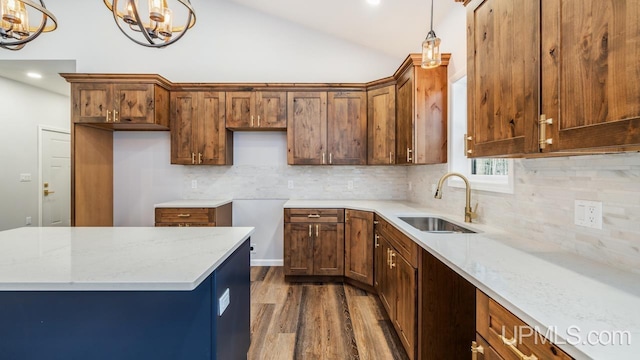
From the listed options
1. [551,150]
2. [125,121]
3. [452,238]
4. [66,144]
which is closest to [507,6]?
[551,150]

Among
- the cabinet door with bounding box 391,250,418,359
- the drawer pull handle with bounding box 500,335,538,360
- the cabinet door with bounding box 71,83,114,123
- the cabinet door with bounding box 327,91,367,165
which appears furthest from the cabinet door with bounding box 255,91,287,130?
the drawer pull handle with bounding box 500,335,538,360

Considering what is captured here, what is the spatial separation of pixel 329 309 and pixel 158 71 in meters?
3.66

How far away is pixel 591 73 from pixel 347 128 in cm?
262

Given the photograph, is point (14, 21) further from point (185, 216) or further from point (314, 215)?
point (314, 215)

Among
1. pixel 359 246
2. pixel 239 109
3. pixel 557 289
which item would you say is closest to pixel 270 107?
pixel 239 109

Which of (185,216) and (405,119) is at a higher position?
(405,119)

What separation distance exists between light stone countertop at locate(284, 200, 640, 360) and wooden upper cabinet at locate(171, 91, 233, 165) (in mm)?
2749

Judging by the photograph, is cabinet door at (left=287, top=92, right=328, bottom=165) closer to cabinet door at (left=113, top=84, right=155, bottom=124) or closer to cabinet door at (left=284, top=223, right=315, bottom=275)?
cabinet door at (left=284, top=223, right=315, bottom=275)

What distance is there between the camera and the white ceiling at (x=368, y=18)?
2.65 metres

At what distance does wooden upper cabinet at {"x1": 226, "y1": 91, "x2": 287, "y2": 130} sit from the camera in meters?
3.42

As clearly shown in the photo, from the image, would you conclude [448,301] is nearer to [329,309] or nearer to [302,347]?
[302,347]

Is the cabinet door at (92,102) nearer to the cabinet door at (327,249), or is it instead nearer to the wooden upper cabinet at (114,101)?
the wooden upper cabinet at (114,101)

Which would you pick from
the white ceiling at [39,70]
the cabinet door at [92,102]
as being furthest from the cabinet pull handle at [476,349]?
the white ceiling at [39,70]

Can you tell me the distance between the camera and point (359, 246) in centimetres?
303
